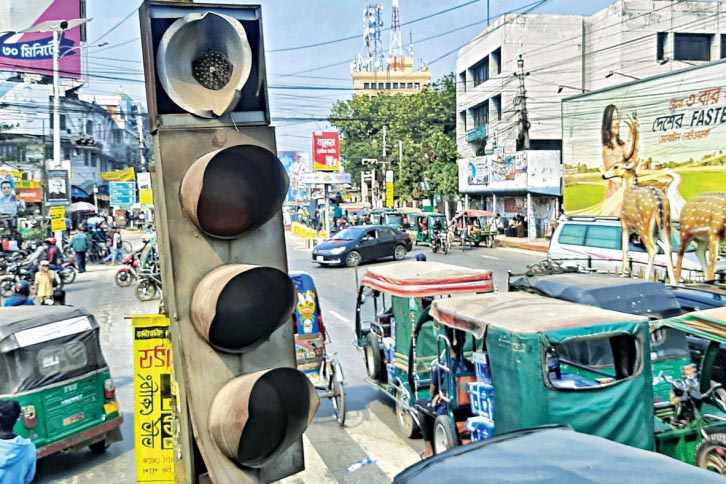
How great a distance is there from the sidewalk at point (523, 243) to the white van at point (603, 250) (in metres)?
12.2

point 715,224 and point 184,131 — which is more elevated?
point 184,131

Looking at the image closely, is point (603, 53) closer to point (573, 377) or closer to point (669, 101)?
point (669, 101)

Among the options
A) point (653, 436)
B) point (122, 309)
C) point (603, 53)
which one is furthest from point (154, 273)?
point (603, 53)

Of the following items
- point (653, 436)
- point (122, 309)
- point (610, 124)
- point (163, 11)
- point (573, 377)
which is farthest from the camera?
point (610, 124)

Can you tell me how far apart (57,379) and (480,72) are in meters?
48.4

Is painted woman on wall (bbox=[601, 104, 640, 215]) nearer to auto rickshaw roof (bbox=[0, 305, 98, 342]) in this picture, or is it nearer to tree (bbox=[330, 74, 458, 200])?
tree (bbox=[330, 74, 458, 200])

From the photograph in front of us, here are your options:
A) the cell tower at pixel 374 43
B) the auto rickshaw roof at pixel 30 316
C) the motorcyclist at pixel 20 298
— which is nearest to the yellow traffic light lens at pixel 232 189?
the auto rickshaw roof at pixel 30 316

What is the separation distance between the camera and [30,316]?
7.82 meters

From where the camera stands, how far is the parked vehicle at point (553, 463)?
10.5 ft

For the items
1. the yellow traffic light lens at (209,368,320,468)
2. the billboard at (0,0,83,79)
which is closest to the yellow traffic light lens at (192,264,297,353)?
the yellow traffic light lens at (209,368,320,468)

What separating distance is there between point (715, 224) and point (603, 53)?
29.7m

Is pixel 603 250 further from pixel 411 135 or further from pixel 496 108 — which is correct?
pixel 411 135

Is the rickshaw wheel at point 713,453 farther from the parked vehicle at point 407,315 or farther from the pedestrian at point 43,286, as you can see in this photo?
the pedestrian at point 43,286

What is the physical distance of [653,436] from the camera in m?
6.15
